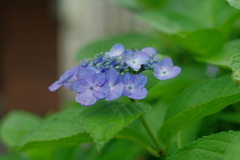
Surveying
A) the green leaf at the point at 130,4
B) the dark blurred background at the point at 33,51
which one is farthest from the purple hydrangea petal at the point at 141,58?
the dark blurred background at the point at 33,51

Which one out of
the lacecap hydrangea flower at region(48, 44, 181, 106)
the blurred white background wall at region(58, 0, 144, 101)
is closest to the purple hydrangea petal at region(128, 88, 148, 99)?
the lacecap hydrangea flower at region(48, 44, 181, 106)

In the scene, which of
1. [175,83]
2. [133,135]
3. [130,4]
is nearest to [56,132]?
[133,135]

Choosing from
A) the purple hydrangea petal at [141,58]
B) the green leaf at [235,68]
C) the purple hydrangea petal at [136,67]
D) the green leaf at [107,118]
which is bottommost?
the green leaf at [107,118]

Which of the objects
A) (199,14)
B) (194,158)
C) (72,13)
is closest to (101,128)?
(194,158)

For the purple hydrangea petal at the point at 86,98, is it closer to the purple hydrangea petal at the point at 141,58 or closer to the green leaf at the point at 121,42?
the purple hydrangea petal at the point at 141,58

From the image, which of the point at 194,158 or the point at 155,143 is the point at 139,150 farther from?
the point at 194,158
